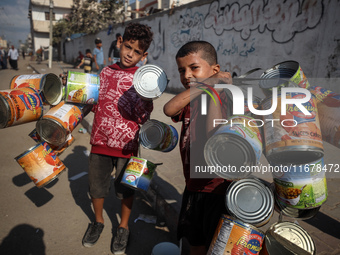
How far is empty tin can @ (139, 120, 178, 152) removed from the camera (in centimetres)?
180

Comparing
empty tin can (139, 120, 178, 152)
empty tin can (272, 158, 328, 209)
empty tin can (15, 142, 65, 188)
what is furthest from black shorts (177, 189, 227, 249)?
empty tin can (15, 142, 65, 188)

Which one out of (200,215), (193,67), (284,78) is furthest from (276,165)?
(193,67)

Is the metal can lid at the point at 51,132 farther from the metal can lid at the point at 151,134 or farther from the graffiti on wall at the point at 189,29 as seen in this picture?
the graffiti on wall at the point at 189,29

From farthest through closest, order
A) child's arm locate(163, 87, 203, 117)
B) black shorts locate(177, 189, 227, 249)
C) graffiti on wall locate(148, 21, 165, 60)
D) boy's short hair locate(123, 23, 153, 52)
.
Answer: graffiti on wall locate(148, 21, 165, 60)
boy's short hair locate(123, 23, 153, 52)
black shorts locate(177, 189, 227, 249)
child's arm locate(163, 87, 203, 117)

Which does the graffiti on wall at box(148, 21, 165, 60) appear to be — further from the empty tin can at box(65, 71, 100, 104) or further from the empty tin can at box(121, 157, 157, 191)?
the empty tin can at box(121, 157, 157, 191)

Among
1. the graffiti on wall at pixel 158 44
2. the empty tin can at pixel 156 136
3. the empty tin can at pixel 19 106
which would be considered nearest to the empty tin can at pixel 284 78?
the empty tin can at pixel 156 136

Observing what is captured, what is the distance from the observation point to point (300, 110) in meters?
0.99

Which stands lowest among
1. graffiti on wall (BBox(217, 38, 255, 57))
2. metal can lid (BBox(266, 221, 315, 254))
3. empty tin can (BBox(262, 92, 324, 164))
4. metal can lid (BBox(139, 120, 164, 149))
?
metal can lid (BBox(266, 221, 315, 254))

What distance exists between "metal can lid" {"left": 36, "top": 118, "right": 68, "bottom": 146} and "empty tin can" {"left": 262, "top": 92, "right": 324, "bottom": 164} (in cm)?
155

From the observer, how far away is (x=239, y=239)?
1.02m

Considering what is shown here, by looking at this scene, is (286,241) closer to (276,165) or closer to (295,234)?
(295,234)

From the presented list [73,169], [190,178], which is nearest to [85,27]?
[73,169]

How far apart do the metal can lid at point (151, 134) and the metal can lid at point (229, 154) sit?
0.82 meters

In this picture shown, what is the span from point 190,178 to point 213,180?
14 centimetres
